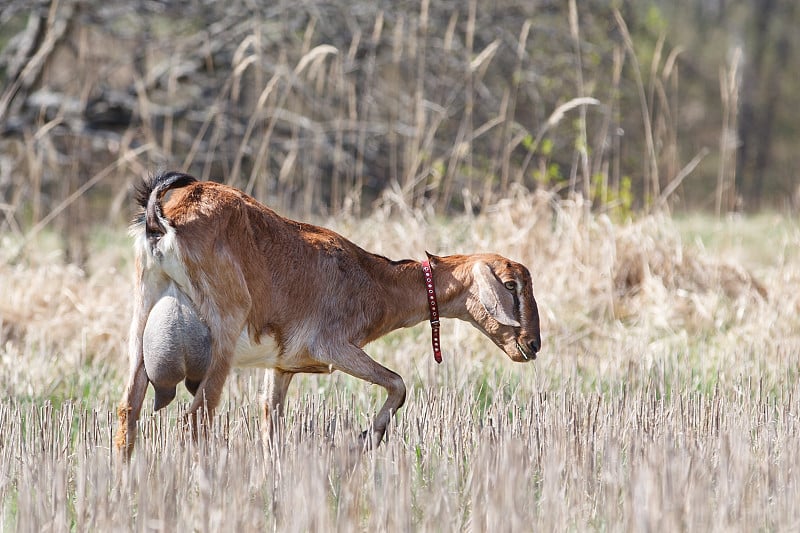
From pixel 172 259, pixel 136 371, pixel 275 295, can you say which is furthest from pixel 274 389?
pixel 172 259

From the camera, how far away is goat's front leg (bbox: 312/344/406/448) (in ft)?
17.3

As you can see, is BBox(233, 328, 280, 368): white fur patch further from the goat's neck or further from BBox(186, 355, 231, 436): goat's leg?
the goat's neck

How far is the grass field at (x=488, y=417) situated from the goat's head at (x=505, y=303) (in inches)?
13.0

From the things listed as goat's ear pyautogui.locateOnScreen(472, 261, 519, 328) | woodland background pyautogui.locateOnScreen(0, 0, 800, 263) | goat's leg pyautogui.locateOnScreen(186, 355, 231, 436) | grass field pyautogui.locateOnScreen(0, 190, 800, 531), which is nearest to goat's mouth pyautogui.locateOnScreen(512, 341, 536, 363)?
goat's ear pyautogui.locateOnScreen(472, 261, 519, 328)

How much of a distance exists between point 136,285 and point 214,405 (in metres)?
0.66

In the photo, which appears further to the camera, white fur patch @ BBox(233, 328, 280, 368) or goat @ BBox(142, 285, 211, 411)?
white fur patch @ BBox(233, 328, 280, 368)

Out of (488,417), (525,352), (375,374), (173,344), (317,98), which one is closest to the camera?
(173,344)

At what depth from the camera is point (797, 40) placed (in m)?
34.2

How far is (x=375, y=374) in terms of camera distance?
5.32 meters

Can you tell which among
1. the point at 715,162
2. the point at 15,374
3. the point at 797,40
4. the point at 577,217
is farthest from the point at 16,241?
the point at 797,40

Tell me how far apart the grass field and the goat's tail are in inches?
32.9

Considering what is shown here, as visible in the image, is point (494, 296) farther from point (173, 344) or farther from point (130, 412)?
point (130, 412)

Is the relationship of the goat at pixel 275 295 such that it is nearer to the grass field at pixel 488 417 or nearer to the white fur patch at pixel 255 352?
the white fur patch at pixel 255 352

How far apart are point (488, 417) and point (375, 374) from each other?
1.96ft
